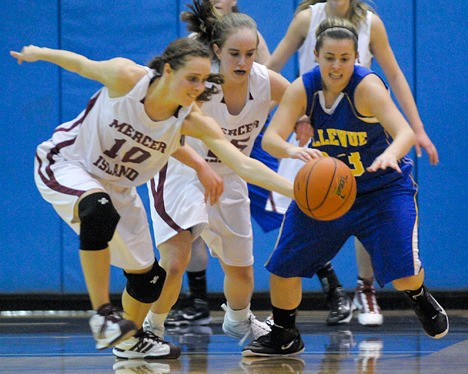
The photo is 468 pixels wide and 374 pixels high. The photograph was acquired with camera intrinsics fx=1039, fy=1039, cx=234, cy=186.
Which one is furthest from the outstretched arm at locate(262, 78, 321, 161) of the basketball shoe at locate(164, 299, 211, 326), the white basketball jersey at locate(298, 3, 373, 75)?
the basketball shoe at locate(164, 299, 211, 326)

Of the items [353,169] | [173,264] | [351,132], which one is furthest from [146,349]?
[351,132]

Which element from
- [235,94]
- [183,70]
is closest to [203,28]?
[235,94]

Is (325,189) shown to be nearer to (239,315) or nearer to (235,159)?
(235,159)

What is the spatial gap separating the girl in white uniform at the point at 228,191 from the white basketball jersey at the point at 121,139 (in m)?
0.57

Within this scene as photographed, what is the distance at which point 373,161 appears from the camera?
15.3ft

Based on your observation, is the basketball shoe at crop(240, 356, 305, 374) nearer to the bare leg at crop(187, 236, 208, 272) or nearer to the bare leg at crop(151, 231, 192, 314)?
the bare leg at crop(151, 231, 192, 314)

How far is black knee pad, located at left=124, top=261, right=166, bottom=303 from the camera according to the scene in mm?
4680

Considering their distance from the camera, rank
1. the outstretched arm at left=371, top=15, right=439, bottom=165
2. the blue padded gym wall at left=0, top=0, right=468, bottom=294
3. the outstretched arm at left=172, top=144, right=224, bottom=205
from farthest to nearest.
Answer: the blue padded gym wall at left=0, top=0, right=468, bottom=294 < the outstretched arm at left=371, top=15, right=439, bottom=165 < the outstretched arm at left=172, top=144, right=224, bottom=205

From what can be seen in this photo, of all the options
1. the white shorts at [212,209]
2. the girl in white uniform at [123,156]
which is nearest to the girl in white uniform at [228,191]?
the white shorts at [212,209]

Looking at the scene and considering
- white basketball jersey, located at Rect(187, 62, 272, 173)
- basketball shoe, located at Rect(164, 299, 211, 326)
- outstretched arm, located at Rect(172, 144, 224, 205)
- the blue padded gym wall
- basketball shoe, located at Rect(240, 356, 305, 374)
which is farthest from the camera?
the blue padded gym wall

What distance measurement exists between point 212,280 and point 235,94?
212 cm

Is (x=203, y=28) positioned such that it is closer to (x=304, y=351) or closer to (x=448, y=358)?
(x=304, y=351)

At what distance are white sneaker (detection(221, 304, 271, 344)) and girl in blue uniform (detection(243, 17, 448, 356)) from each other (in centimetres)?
65

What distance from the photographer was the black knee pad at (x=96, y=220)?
4.14 meters
